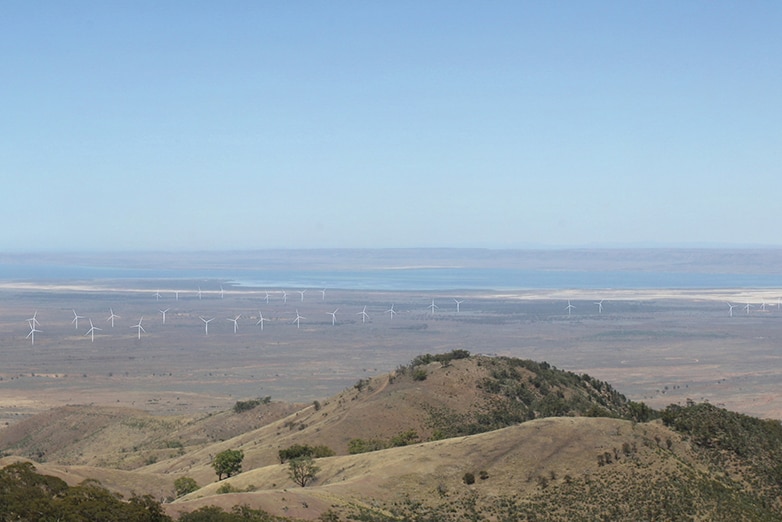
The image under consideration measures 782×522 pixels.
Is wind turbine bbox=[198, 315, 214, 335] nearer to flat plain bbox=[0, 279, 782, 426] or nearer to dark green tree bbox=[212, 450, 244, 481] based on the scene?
flat plain bbox=[0, 279, 782, 426]

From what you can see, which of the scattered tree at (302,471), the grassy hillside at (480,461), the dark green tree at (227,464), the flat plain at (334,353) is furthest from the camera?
the flat plain at (334,353)

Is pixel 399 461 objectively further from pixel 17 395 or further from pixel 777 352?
pixel 777 352

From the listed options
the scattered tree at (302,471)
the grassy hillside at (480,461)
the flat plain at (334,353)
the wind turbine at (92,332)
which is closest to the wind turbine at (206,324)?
the flat plain at (334,353)

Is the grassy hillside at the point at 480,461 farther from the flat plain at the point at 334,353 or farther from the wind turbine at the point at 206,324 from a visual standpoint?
the wind turbine at the point at 206,324

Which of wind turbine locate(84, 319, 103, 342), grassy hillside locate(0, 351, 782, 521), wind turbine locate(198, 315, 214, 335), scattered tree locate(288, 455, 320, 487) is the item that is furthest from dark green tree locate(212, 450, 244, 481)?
wind turbine locate(198, 315, 214, 335)

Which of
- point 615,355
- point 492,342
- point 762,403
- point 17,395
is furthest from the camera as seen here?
point 492,342

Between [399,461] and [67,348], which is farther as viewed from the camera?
[67,348]

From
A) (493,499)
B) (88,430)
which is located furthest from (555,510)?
(88,430)

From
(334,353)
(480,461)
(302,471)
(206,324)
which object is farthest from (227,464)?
(206,324)
